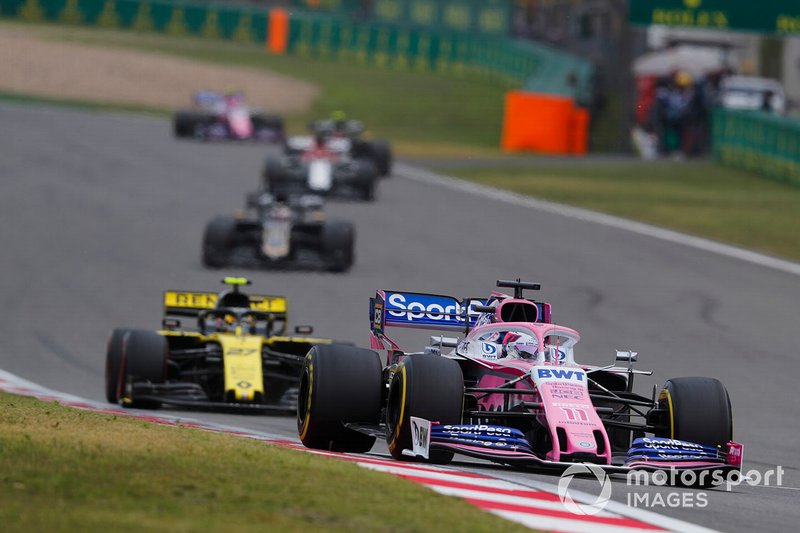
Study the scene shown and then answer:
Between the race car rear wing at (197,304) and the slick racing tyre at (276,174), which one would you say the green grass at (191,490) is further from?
the slick racing tyre at (276,174)

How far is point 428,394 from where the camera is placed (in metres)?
11.5

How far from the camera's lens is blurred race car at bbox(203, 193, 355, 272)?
26688mm

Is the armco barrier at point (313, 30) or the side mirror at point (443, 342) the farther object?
the armco barrier at point (313, 30)

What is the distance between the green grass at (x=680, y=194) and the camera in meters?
32.4

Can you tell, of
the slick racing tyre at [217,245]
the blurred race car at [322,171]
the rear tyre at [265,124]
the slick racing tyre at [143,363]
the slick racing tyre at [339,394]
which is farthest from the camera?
the rear tyre at [265,124]

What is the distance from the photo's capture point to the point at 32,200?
32.8 metres

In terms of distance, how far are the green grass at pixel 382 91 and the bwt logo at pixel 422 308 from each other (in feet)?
108

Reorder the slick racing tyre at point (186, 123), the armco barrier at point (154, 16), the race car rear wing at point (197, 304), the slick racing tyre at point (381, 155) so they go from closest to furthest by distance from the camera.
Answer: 1. the race car rear wing at point (197, 304)
2. the slick racing tyre at point (381, 155)
3. the slick racing tyre at point (186, 123)
4. the armco barrier at point (154, 16)

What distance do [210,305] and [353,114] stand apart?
1406 inches

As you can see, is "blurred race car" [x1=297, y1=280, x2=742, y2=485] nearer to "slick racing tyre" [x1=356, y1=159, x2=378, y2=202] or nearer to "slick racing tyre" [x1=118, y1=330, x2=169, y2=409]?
"slick racing tyre" [x1=118, y1=330, x2=169, y2=409]

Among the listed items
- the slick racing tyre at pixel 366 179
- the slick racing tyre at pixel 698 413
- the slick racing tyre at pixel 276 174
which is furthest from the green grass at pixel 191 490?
the slick racing tyre at pixel 366 179

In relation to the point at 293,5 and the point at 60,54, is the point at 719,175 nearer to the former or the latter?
the point at 60,54

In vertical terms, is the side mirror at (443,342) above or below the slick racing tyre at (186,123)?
above

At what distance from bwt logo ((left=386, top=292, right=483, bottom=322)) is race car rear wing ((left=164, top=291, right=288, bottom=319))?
4.79 m
